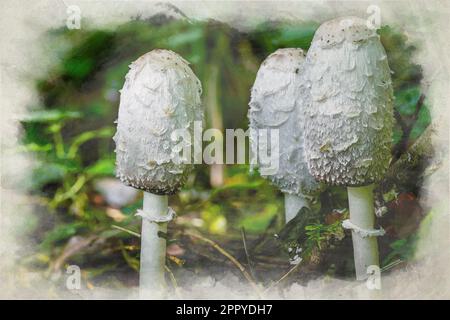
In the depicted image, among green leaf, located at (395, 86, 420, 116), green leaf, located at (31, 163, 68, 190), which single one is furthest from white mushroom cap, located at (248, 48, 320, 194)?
green leaf, located at (31, 163, 68, 190)

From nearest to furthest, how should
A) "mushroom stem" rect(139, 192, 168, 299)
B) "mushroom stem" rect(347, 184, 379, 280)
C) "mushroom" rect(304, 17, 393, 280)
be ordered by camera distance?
"mushroom" rect(304, 17, 393, 280) < "mushroom stem" rect(347, 184, 379, 280) < "mushroom stem" rect(139, 192, 168, 299)

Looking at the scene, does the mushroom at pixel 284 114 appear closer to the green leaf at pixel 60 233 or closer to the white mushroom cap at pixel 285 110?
the white mushroom cap at pixel 285 110

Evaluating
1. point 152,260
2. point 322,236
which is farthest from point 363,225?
A: point 152,260

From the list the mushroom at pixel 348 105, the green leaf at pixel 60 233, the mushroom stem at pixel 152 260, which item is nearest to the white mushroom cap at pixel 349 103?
the mushroom at pixel 348 105

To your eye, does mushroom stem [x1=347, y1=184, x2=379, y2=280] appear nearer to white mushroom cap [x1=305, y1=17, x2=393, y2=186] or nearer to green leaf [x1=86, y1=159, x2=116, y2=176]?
white mushroom cap [x1=305, y1=17, x2=393, y2=186]

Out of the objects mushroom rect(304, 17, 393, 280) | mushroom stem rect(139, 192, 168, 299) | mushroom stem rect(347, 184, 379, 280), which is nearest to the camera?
mushroom rect(304, 17, 393, 280)

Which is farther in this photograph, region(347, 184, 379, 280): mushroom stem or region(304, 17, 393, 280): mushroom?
region(347, 184, 379, 280): mushroom stem

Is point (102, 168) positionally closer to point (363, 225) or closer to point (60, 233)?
point (60, 233)

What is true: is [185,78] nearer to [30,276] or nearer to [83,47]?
[83,47]
